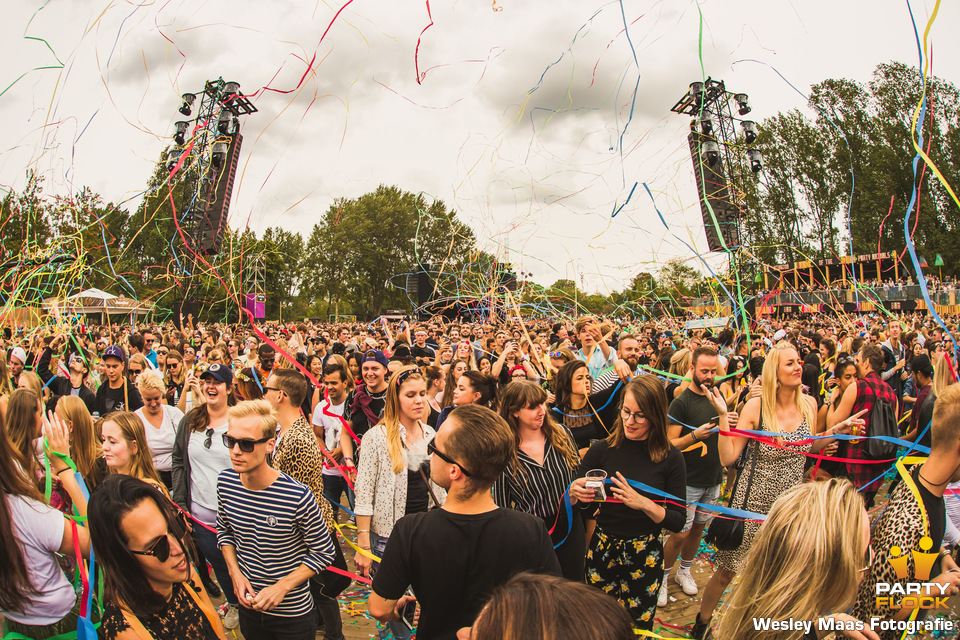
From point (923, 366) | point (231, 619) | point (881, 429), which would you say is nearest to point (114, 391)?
point (231, 619)

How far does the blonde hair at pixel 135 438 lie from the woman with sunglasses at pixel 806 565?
2.80 meters

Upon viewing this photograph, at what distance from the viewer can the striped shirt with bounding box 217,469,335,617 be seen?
7.77 feet

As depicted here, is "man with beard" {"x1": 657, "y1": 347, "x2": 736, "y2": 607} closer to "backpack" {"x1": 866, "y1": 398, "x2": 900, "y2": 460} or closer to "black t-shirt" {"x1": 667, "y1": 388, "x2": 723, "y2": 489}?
"black t-shirt" {"x1": 667, "y1": 388, "x2": 723, "y2": 489}

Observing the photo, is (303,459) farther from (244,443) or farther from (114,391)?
(114,391)

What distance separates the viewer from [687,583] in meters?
3.92

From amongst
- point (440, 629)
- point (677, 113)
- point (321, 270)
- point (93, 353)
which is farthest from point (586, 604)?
point (321, 270)

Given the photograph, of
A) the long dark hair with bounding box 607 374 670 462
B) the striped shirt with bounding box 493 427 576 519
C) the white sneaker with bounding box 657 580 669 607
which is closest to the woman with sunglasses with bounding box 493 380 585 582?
the striped shirt with bounding box 493 427 576 519

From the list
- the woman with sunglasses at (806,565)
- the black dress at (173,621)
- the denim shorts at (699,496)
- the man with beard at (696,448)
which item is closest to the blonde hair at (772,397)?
the man with beard at (696,448)

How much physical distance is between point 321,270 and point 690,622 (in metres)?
28.5

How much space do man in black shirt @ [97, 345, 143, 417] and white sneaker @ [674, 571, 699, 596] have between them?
16.2 ft

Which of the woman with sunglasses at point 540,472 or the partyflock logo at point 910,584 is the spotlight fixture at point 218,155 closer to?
the woman with sunglasses at point 540,472

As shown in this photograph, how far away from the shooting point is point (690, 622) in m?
3.52

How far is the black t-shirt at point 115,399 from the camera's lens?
5.12m

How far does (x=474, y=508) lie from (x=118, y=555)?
3.72 ft
